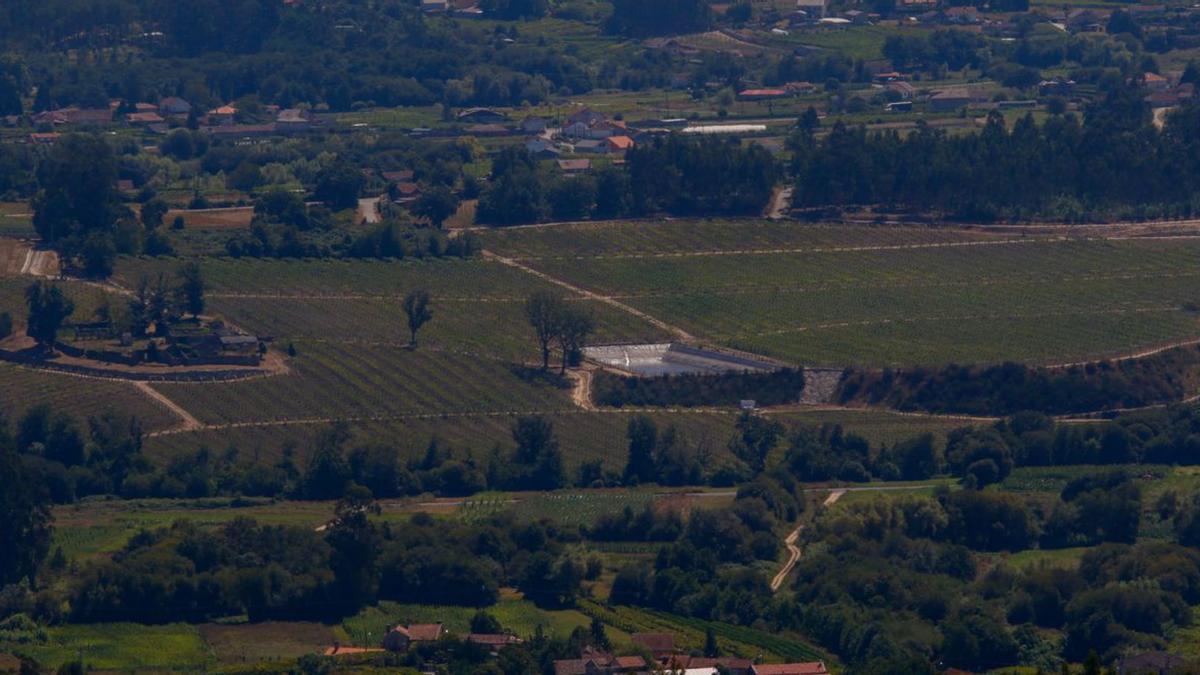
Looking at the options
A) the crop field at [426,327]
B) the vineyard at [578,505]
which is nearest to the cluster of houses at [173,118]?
the crop field at [426,327]

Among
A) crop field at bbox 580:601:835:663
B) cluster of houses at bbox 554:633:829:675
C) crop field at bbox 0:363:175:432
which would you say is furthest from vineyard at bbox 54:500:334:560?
cluster of houses at bbox 554:633:829:675

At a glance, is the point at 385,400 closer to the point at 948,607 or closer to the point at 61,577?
the point at 61,577

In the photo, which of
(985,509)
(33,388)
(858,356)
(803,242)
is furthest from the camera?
(803,242)

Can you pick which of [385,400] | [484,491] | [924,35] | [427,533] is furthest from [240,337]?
[924,35]

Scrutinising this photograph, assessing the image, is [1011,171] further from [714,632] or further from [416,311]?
[714,632]

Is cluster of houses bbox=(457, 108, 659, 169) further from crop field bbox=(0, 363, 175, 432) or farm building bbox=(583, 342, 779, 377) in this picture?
crop field bbox=(0, 363, 175, 432)

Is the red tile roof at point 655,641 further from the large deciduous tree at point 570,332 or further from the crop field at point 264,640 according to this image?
the large deciduous tree at point 570,332

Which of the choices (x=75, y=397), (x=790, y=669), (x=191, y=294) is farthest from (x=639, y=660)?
(x=191, y=294)
